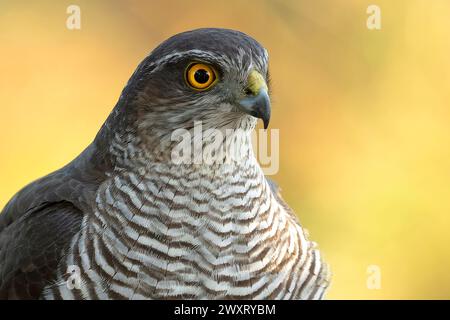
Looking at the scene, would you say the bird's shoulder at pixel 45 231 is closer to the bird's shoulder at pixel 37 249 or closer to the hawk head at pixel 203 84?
the bird's shoulder at pixel 37 249

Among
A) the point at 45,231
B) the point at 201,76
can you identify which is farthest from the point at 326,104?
the point at 45,231

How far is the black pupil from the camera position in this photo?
383 centimetres

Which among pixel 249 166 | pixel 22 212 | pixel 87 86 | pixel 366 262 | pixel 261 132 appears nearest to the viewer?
pixel 249 166

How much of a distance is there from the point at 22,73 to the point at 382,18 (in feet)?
11.6

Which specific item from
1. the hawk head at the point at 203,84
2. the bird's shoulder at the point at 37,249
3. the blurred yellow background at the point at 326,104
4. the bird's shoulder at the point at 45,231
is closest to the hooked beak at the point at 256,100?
the hawk head at the point at 203,84

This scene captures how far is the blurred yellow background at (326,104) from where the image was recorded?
23.9 feet

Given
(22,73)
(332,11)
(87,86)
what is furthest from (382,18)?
(22,73)

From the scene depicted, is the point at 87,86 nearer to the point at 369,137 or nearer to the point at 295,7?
the point at 295,7

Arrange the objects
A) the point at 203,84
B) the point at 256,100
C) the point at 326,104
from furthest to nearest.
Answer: the point at 326,104 → the point at 203,84 → the point at 256,100

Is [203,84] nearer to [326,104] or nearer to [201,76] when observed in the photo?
[201,76]

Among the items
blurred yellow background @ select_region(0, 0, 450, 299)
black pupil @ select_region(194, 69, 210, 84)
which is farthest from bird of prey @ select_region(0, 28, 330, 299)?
blurred yellow background @ select_region(0, 0, 450, 299)

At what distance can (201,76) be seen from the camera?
3.84 metres

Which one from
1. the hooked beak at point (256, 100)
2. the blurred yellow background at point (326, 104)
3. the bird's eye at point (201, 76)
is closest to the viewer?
the hooked beak at point (256, 100)

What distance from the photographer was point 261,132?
15.8 feet
